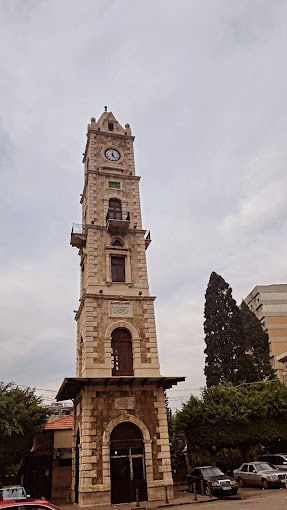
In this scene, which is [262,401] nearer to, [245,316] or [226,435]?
[226,435]

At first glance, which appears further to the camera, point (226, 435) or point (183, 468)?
point (183, 468)

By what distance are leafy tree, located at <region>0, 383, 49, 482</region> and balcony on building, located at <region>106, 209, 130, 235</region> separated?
12264 millimetres

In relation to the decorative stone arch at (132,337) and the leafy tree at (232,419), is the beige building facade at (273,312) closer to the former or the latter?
the leafy tree at (232,419)

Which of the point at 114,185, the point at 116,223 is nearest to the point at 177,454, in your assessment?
the point at 116,223

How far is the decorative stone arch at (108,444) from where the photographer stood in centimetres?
1986

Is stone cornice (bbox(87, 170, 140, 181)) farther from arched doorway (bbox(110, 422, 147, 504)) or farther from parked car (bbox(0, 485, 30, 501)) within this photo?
parked car (bbox(0, 485, 30, 501))

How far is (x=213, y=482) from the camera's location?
21.0 metres

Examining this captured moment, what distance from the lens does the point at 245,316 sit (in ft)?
153

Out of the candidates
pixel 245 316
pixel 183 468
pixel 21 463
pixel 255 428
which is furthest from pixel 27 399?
pixel 245 316

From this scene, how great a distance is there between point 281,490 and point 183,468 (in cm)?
960

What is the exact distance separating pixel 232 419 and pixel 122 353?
9.54 meters

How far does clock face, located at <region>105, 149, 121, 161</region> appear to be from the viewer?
99.9 feet

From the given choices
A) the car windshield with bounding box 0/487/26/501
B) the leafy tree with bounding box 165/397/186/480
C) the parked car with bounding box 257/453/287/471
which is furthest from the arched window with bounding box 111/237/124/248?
the parked car with bounding box 257/453/287/471

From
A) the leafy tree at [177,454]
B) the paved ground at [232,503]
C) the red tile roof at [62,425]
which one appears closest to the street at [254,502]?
the paved ground at [232,503]
